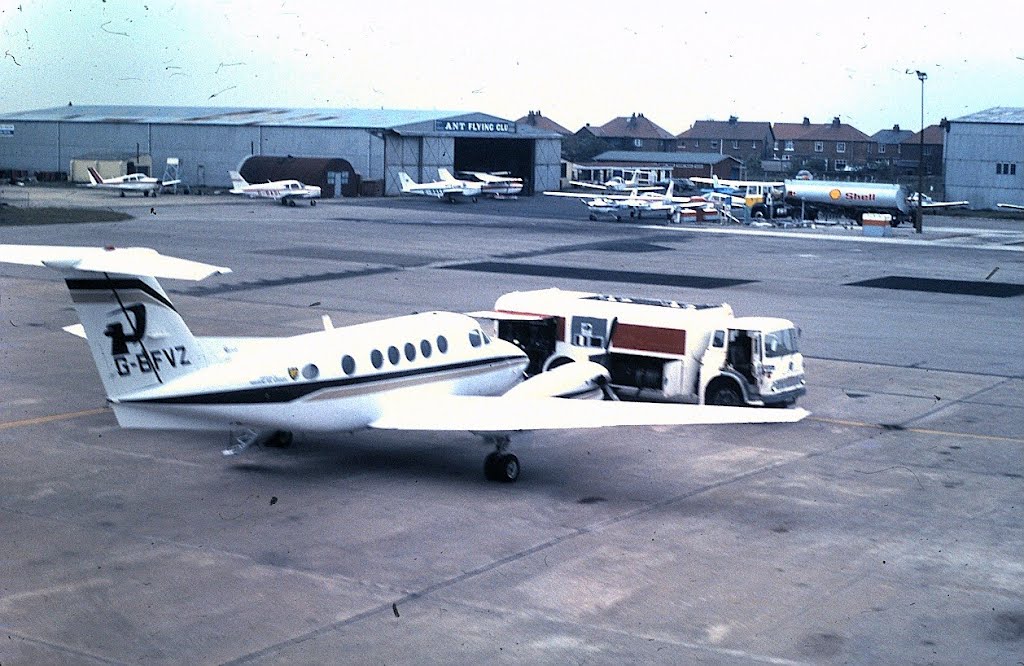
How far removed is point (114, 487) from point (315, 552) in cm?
539

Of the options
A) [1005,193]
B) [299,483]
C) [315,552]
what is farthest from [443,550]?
[1005,193]

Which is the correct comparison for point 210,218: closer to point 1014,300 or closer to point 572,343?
point 1014,300

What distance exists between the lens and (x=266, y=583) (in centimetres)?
1734

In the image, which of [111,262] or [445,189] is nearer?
[111,262]

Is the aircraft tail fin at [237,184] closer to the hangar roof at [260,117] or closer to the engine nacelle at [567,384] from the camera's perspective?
the hangar roof at [260,117]

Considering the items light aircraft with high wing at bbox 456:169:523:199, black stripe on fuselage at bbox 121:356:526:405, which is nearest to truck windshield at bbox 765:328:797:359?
black stripe on fuselage at bbox 121:356:526:405

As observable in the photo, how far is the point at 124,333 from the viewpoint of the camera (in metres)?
20.9

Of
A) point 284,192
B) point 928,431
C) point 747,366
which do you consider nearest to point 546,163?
point 284,192

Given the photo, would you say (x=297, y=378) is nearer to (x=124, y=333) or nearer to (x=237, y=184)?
(x=124, y=333)

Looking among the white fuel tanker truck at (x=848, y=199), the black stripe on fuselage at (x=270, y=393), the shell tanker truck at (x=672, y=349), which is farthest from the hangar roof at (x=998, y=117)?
the black stripe on fuselage at (x=270, y=393)

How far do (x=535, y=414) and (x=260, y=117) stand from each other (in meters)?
116

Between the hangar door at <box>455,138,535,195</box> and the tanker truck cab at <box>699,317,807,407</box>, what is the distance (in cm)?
10648

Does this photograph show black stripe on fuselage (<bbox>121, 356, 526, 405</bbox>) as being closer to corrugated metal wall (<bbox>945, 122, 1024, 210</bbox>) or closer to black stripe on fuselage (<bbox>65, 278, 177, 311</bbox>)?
black stripe on fuselage (<bbox>65, 278, 177, 311</bbox>)

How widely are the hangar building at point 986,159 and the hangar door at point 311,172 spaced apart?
58.9m
